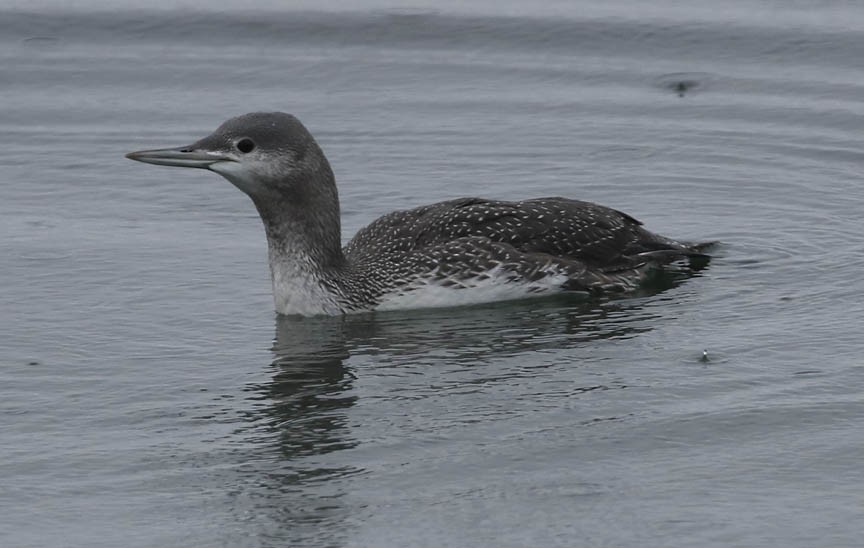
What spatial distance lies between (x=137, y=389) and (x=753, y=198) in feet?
16.8

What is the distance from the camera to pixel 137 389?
9547 millimetres

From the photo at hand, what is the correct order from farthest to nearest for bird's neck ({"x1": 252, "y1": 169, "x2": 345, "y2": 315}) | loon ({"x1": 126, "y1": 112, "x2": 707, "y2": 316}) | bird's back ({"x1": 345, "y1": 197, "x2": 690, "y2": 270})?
bird's back ({"x1": 345, "y1": 197, "x2": 690, "y2": 270}) < bird's neck ({"x1": 252, "y1": 169, "x2": 345, "y2": 315}) < loon ({"x1": 126, "y1": 112, "x2": 707, "y2": 316})

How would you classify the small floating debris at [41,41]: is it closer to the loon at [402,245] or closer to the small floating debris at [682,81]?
the small floating debris at [682,81]

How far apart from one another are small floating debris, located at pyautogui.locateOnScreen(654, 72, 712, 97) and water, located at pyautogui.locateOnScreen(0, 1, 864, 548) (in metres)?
0.03

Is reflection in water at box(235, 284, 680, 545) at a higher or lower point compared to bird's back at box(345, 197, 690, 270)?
lower

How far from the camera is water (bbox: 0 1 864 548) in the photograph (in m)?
8.04

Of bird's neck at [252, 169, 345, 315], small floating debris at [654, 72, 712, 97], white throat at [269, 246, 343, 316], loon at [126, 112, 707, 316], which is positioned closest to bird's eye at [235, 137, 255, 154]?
loon at [126, 112, 707, 316]

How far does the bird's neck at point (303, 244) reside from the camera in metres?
11.0

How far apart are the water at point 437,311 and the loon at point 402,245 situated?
0.18 meters

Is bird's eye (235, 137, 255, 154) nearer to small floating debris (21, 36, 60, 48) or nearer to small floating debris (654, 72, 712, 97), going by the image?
small floating debris (654, 72, 712, 97)

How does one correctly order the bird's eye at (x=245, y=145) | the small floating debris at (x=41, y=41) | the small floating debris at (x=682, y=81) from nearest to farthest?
1. the bird's eye at (x=245, y=145)
2. the small floating debris at (x=682, y=81)
3. the small floating debris at (x=41, y=41)

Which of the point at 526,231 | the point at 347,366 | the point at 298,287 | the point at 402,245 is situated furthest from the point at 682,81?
the point at 347,366

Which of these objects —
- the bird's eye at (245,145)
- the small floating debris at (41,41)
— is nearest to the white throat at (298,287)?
the bird's eye at (245,145)

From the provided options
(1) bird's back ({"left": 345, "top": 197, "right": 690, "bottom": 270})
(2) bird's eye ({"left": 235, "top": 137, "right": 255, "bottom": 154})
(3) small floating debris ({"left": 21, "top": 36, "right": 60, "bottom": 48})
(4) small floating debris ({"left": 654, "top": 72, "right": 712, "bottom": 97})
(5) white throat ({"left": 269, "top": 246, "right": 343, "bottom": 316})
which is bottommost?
(5) white throat ({"left": 269, "top": 246, "right": 343, "bottom": 316})
